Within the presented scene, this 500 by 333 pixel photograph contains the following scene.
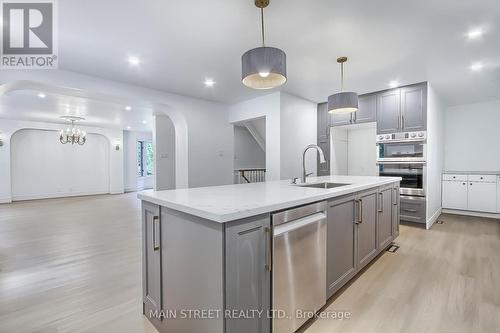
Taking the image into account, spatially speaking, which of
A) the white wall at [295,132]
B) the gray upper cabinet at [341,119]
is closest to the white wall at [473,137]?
the gray upper cabinet at [341,119]

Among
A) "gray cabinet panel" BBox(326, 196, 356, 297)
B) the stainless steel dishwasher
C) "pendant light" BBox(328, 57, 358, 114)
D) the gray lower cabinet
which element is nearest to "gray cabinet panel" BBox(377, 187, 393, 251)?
the gray lower cabinet

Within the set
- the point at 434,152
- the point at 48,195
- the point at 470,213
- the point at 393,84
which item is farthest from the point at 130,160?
the point at 470,213

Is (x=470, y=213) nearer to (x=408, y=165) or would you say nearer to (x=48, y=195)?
(x=408, y=165)

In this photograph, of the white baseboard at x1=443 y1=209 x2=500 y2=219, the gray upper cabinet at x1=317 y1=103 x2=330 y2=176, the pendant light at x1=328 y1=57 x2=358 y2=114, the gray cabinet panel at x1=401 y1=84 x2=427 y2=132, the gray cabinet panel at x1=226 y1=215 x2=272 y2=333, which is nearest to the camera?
the gray cabinet panel at x1=226 y1=215 x2=272 y2=333

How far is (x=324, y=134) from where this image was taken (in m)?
5.22

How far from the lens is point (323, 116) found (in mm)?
5289

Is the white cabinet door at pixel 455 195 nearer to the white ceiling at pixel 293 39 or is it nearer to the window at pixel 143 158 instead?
the white ceiling at pixel 293 39

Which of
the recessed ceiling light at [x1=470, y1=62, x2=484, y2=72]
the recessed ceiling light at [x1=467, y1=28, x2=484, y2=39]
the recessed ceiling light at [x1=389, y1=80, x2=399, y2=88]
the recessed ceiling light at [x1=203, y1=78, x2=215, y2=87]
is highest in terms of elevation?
the recessed ceiling light at [x1=203, y1=78, x2=215, y2=87]

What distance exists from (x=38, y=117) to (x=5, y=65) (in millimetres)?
4942

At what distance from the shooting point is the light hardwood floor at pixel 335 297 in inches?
65.0

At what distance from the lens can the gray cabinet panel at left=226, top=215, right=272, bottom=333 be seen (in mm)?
1129

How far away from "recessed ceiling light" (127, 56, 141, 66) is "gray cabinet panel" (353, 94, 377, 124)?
4.01 meters

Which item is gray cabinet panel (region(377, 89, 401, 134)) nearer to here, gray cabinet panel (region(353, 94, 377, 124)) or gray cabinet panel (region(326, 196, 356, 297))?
gray cabinet panel (region(353, 94, 377, 124))

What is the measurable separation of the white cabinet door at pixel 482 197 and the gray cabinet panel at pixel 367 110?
260 centimetres
